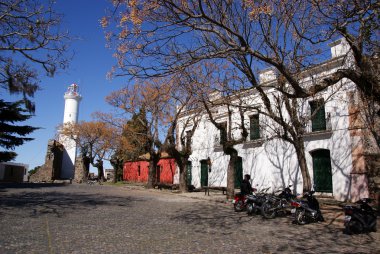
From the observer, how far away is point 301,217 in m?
9.61

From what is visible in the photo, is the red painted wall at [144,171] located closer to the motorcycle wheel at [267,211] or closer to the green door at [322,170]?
the green door at [322,170]

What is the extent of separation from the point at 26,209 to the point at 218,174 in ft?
47.6

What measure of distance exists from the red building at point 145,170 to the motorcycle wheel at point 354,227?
2275 centimetres

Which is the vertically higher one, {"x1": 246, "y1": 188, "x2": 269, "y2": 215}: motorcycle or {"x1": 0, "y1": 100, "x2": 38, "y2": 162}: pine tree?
{"x1": 0, "y1": 100, "x2": 38, "y2": 162}: pine tree

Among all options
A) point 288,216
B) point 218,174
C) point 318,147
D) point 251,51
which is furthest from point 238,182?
point 251,51

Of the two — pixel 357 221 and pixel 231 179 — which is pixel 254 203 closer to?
pixel 357 221

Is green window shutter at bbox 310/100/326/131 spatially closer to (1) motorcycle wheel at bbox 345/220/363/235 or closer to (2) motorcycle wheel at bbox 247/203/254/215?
(2) motorcycle wheel at bbox 247/203/254/215

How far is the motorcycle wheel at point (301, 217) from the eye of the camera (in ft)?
31.4

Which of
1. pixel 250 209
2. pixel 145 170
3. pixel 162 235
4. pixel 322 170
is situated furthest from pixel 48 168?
pixel 162 235

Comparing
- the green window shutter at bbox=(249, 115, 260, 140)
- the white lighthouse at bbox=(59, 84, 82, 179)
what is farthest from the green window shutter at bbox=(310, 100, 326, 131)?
the white lighthouse at bbox=(59, 84, 82, 179)

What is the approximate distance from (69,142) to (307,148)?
4037 cm

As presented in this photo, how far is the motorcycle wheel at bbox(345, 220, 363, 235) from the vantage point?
823 centimetres

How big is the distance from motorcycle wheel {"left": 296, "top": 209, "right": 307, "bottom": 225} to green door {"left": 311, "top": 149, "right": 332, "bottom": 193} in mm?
6793

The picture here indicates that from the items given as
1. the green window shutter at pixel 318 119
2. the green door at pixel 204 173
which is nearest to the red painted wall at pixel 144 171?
the green door at pixel 204 173
